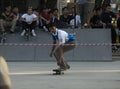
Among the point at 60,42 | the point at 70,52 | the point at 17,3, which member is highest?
the point at 17,3

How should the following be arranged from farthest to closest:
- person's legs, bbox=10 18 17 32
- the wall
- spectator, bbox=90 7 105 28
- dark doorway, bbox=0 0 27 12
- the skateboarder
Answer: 1. dark doorway, bbox=0 0 27 12
2. spectator, bbox=90 7 105 28
3. person's legs, bbox=10 18 17 32
4. the wall
5. the skateboarder

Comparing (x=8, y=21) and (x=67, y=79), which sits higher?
(x=8, y=21)

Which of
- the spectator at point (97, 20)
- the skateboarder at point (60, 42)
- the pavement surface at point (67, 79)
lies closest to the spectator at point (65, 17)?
the spectator at point (97, 20)

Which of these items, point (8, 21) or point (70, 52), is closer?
point (70, 52)

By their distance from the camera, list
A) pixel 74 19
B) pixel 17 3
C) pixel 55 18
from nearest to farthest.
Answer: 1. pixel 55 18
2. pixel 74 19
3. pixel 17 3

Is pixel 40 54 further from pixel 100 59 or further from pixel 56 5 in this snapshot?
pixel 56 5

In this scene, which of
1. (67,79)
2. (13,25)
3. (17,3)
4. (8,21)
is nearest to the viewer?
(67,79)

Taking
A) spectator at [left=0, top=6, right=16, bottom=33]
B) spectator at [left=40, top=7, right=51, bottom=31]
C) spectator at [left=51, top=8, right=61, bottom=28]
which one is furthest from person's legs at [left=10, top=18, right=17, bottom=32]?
spectator at [left=51, top=8, right=61, bottom=28]

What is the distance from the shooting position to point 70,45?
11555 millimetres

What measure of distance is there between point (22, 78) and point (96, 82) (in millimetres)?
2054

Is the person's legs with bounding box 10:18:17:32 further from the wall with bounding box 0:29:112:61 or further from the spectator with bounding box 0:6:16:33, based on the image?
the wall with bounding box 0:29:112:61

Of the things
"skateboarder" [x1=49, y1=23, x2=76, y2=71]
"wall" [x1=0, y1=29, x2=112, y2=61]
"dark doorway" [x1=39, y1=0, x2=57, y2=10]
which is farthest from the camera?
"dark doorway" [x1=39, y1=0, x2=57, y2=10]

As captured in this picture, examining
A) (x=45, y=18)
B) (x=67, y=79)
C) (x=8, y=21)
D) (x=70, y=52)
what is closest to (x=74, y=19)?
(x=45, y=18)

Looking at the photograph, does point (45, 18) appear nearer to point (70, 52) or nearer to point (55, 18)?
point (55, 18)
